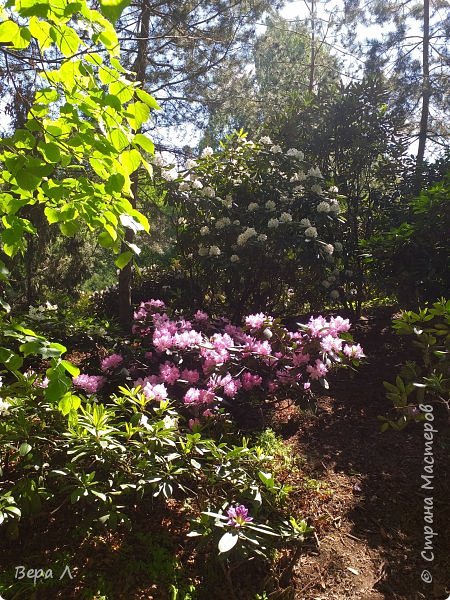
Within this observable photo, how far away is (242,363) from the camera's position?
2805mm

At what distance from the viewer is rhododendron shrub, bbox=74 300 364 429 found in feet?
8.57

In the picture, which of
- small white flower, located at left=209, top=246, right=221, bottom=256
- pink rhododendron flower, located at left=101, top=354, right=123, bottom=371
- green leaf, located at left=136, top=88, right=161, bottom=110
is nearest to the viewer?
green leaf, located at left=136, top=88, right=161, bottom=110

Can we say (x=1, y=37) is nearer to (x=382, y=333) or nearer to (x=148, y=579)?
(x=148, y=579)

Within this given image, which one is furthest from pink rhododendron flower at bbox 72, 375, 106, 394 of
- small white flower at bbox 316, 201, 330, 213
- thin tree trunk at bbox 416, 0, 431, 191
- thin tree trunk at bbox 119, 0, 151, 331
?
thin tree trunk at bbox 416, 0, 431, 191

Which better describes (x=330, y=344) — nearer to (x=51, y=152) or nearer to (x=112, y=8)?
(x=51, y=152)

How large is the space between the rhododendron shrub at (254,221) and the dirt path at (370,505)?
1958 millimetres

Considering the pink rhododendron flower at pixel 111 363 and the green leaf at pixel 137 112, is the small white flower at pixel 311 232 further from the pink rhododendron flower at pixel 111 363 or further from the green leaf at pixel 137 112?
the green leaf at pixel 137 112

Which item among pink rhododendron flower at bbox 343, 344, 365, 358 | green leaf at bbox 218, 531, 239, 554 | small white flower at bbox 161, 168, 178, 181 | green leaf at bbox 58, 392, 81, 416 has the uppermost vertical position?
small white flower at bbox 161, 168, 178, 181

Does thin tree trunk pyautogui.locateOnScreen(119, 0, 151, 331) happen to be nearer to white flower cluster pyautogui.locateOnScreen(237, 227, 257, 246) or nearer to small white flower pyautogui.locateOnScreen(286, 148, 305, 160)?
white flower cluster pyautogui.locateOnScreen(237, 227, 257, 246)

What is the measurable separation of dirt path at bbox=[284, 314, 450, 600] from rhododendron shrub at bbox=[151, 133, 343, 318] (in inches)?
77.1

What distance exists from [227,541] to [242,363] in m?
1.34

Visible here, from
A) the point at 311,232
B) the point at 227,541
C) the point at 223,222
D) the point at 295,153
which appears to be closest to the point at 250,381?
the point at 227,541

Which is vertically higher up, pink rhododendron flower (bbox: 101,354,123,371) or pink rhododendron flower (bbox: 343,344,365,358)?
pink rhododendron flower (bbox: 343,344,365,358)

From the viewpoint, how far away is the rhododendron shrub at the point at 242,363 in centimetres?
261
